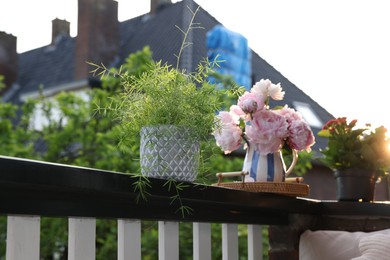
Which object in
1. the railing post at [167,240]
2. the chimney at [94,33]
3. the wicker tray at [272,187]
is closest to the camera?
the railing post at [167,240]

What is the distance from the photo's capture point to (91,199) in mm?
1334

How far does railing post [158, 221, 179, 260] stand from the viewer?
1627 millimetres

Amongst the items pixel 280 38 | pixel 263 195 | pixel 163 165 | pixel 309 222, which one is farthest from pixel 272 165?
pixel 280 38

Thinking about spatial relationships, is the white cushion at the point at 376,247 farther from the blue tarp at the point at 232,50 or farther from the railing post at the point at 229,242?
the blue tarp at the point at 232,50

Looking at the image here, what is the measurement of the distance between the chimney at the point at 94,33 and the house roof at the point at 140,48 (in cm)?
24

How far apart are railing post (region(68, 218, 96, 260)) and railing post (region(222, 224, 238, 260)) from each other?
638 mm

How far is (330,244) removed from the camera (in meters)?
2.20

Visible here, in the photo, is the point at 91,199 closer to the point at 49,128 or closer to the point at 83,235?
the point at 83,235

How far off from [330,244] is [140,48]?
9.31 meters

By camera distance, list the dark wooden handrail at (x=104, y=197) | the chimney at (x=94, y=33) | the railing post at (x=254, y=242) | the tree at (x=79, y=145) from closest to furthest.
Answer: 1. the dark wooden handrail at (x=104, y=197)
2. the railing post at (x=254, y=242)
3. the tree at (x=79, y=145)
4. the chimney at (x=94, y=33)

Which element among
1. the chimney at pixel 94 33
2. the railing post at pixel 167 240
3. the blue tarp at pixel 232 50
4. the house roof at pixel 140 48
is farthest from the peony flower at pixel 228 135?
the chimney at pixel 94 33

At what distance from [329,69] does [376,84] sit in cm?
33

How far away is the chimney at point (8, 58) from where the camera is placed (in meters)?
13.2

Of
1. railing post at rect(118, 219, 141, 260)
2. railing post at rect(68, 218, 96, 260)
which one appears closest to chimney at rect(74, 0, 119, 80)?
railing post at rect(118, 219, 141, 260)
